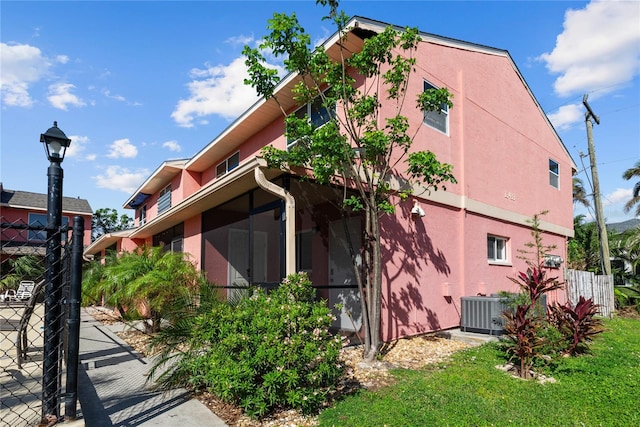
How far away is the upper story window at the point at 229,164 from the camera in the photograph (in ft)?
47.2

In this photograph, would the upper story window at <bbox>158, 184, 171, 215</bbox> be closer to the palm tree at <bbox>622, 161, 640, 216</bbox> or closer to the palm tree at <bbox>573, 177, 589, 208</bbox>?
the palm tree at <bbox>622, 161, 640, 216</bbox>

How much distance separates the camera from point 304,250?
1120cm

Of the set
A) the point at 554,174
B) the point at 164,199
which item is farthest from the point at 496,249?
the point at 164,199

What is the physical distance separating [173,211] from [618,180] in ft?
92.2

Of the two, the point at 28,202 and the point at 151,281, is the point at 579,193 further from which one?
the point at 28,202

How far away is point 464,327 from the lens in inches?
374

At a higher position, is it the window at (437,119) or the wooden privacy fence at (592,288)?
the window at (437,119)

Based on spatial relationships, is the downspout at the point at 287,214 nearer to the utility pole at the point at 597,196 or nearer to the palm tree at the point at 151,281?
the palm tree at the point at 151,281

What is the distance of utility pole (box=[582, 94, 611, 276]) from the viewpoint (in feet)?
55.4

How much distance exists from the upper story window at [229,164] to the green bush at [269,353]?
998 centimetres

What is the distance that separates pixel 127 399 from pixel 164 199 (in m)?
14.2

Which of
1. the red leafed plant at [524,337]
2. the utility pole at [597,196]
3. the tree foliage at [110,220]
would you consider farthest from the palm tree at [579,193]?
the tree foliage at [110,220]

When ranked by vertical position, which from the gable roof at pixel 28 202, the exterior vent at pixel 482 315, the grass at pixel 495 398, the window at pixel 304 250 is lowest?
the grass at pixel 495 398

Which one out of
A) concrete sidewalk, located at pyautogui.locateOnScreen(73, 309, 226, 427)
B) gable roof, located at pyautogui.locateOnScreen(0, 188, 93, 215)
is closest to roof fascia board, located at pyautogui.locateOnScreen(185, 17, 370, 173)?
concrete sidewalk, located at pyautogui.locateOnScreen(73, 309, 226, 427)
